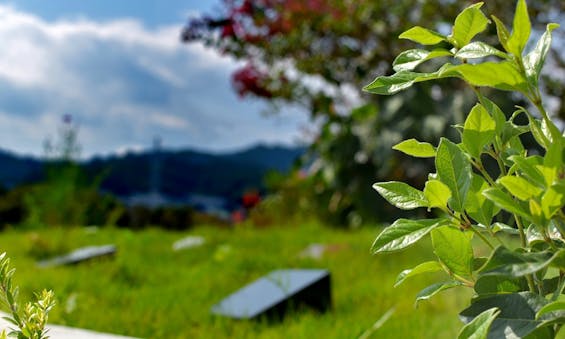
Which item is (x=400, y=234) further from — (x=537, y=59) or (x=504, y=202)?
(x=537, y=59)

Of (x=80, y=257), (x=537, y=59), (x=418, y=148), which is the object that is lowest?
(x=80, y=257)

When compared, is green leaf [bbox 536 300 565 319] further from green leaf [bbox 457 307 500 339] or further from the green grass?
the green grass

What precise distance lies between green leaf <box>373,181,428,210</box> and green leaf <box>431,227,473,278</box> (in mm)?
64

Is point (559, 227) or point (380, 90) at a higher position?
point (380, 90)

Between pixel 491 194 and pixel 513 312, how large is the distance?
0.16 metres

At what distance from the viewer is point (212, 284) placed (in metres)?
3.79

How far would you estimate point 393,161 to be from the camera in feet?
21.8

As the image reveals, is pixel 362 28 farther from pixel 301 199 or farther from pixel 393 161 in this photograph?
pixel 301 199

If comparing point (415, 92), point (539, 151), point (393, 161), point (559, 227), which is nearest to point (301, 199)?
point (393, 161)

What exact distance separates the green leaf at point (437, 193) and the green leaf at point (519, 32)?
192 mm

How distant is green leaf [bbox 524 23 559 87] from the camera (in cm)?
88

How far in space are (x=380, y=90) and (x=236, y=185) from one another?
836 inches

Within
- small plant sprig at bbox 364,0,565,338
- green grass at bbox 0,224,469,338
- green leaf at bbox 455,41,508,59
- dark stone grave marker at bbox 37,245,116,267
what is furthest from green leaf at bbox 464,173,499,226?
dark stone grave marker at bbox 37,245,116,267

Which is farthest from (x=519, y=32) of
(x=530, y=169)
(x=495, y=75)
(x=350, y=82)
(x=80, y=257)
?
(x=350, y=82)
